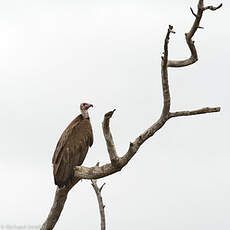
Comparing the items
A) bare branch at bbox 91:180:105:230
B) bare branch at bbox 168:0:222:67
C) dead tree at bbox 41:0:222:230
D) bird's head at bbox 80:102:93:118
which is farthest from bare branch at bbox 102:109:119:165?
bare branch at bbox 91:180:105:230

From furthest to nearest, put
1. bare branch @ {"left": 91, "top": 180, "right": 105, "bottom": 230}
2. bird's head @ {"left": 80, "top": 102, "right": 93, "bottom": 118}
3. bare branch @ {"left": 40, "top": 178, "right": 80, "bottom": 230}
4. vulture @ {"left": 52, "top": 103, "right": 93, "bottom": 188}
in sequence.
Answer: bare branch @ {"left": 91, "top": 180, "right": 105, "bottom": 230} → bird's head @ {"left": 80, "top": 102, "right": 93, "bottom": 118} → bare branch @ {"left": 40, "top": 178, "right": 80, "bottom": 230} → vulture @ {"left": 52, "top": 103, "right": 93, "bottom": 188}

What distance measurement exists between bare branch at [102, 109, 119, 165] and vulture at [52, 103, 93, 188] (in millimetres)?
2438

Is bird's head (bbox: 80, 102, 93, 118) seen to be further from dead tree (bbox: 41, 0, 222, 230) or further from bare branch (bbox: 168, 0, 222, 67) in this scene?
bare branch (bbox: 168, 0, 222, 67)

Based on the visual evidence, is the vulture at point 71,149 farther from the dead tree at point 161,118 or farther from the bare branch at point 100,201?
the bare branch at point 100,201

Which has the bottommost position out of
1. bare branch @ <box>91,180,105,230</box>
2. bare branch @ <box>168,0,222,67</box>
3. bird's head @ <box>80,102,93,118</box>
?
bare branch @ <box>91,180,105,230</box>

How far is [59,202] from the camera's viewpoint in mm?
15508

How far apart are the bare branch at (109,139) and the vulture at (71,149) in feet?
8.00

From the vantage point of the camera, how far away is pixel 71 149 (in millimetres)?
15664

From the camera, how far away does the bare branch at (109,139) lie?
12.3 meters

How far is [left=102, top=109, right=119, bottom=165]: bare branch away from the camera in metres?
12.3

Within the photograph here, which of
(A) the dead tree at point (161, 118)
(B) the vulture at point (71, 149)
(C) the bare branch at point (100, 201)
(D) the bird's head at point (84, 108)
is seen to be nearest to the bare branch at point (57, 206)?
(B) the vulture at point (71, 149)

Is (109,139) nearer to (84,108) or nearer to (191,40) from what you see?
(191,40)

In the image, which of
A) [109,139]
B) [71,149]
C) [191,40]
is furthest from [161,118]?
[71,149]

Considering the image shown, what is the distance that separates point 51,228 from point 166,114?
4747 mm
